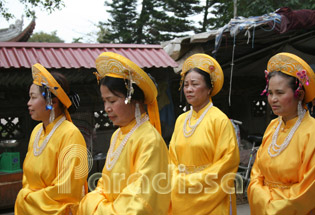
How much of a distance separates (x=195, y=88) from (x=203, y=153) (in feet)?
2.18

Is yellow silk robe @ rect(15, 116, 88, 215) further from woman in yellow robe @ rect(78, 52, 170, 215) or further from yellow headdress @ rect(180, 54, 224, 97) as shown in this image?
yellow headdress @ rect(180, 54, 224, 97)

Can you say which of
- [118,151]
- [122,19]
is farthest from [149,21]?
[118,151]

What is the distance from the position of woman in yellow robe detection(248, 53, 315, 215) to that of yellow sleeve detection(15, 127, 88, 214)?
1.39 meters

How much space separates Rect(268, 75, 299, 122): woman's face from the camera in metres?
2.69

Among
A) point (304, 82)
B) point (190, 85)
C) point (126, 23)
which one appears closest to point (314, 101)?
point (304, 82)

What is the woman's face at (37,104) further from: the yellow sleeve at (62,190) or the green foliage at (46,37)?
the green foliage at (46,37)

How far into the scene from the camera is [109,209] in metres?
2.07

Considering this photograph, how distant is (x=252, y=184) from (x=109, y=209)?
1.38 metres

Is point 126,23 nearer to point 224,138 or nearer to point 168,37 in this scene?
point 168,37

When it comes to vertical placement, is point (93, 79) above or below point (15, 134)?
above

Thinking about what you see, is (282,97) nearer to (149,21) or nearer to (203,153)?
(203,153)

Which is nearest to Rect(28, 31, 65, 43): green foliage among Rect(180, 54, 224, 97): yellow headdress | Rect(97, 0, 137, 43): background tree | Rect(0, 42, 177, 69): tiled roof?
Rect(97, 0, 137, 43): background tree

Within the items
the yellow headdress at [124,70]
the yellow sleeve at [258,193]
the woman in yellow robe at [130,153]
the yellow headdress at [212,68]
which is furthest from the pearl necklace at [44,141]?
the yellow sleeve at [258,193]

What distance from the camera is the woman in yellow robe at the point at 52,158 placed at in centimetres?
268
